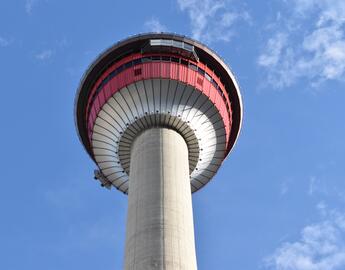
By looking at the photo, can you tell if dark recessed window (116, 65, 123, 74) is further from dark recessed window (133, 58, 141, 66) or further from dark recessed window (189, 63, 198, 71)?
dark recessed window (189, 63, 198, 71)

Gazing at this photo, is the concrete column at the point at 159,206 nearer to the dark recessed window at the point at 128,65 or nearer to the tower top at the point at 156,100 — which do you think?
the tower top at the point at 156,100

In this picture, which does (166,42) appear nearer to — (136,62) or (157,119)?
(136,62)

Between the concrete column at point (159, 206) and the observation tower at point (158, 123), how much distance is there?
8cm

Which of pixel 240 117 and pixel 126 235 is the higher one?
pixel 240 117

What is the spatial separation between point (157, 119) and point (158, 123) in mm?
371

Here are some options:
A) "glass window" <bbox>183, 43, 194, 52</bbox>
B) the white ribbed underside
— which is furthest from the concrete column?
"glass window" <bbox>183, 43, 194, 52</bbox>

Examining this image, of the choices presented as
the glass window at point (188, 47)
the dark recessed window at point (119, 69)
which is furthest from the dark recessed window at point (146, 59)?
the glass window at point (188, 47)

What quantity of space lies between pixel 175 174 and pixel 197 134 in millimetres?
5965

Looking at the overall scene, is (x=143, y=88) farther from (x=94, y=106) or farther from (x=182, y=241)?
(x=182, y=241)

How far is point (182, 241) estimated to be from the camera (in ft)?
111

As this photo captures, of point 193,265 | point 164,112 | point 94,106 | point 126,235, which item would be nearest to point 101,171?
point 94,106

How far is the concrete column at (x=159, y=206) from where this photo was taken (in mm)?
32750

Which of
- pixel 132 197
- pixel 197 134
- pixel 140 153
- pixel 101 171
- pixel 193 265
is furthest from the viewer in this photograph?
pixel 101 171

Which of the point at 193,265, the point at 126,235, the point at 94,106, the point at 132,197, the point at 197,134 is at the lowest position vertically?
the point at 193,265
